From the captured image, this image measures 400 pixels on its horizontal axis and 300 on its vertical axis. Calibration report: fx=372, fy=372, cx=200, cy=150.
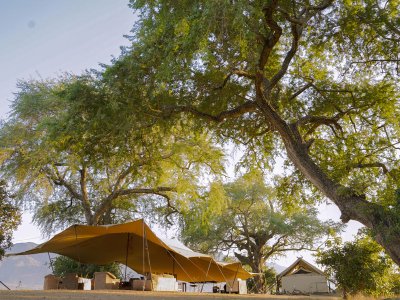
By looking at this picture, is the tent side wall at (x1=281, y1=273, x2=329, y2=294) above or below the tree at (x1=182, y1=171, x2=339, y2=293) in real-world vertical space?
below

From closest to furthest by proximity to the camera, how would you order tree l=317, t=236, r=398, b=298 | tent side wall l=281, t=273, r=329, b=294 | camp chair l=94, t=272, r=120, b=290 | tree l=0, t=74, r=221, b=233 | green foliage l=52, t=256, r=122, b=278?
tree l=0, t=74, r=221, b=233
camp chair l=94, t=272, r=120, b=290
tree l=317, t=236, r=398, b=298
green foliage l=52, t=256, r=122, b=278
tent side wall l=281, t=273, r=329, b=294

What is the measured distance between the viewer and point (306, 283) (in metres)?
29.7

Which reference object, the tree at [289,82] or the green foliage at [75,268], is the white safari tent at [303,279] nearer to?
the green foliage at [75,268]

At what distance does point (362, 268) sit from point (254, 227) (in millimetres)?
18375

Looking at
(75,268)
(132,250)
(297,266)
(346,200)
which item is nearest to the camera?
(346,200)

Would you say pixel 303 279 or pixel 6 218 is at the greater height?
pixel 6 218

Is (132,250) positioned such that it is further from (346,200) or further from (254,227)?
(254,227)

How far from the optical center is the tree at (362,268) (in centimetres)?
1581

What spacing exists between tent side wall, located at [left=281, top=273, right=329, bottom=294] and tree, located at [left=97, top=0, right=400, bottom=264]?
1741 centimetres

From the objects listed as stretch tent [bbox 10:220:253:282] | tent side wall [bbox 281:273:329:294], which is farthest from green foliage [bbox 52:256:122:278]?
tent side wall [bbox 281:273:329:294]

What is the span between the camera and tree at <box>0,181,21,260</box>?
57.7ft

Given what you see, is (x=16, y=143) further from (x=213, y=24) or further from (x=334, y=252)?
(x=334, y=252)

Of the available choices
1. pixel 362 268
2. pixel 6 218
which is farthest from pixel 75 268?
pixel 362 268

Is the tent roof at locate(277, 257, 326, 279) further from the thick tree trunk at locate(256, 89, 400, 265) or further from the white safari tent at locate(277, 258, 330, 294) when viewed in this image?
the thick tree trunk at locate(256, 89, 400, 265)
